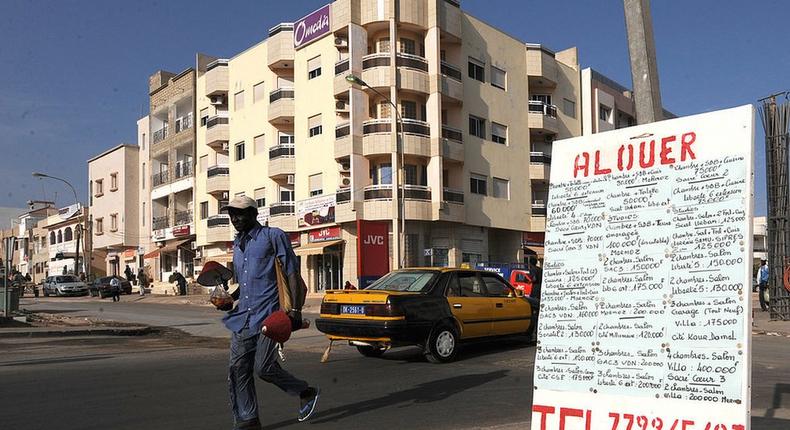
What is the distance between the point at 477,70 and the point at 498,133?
3.87 m

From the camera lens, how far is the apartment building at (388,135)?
1409 inches

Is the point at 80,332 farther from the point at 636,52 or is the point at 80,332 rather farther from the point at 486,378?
the point at 636,52

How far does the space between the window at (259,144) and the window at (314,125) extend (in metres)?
4.67

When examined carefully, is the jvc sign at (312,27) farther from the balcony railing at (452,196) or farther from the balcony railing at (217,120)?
the balcony railing at (452,196)

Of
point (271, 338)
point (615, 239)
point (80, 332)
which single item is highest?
point (615, 239)

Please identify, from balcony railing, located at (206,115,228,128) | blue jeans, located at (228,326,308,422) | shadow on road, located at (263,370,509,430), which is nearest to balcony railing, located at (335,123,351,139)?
balcony railing, located at (206,115,228,128)

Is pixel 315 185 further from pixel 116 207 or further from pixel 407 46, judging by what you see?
pixel 116 207

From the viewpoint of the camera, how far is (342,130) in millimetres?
36750

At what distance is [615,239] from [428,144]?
106 ft

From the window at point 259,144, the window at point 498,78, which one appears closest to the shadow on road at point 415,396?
the window at point 498,78

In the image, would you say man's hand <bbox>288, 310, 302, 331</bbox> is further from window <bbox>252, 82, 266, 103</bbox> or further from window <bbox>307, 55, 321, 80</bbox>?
window <bbox>252, 82, 266, 103</bbox>

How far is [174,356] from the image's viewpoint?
39.5ft

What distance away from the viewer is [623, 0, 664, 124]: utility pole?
472cm

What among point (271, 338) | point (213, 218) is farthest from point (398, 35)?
point (271, 338)
